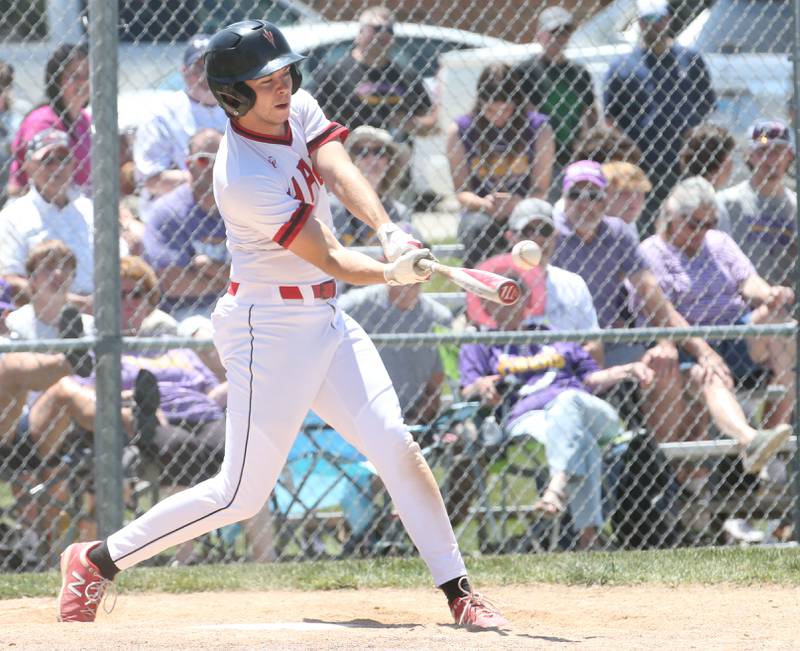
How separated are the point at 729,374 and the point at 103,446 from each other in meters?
2.87

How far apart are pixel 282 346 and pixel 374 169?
2.50 metres

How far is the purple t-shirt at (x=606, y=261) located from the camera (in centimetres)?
627

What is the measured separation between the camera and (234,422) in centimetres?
400

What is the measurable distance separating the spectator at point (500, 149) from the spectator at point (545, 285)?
0.42 meters

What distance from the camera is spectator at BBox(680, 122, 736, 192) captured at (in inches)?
263

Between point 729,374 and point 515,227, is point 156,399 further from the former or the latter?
point 729,374

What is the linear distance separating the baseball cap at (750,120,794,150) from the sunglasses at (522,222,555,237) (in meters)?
1.43

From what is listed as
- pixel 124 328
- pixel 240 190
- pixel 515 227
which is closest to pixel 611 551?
pixel 515 227

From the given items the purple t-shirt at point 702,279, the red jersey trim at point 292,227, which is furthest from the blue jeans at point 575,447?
the red jersey trim at point 292,227

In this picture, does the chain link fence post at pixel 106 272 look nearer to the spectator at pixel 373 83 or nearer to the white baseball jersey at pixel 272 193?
the white baseball jersey at pixel 272 193

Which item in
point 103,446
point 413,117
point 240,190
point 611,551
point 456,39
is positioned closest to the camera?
point 240,190

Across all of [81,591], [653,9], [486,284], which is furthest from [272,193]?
[653,9]

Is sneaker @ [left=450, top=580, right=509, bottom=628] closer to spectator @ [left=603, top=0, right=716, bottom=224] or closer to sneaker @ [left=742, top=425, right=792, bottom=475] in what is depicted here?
sneaker @ [left=742, top=425, right=792, bottom=475]

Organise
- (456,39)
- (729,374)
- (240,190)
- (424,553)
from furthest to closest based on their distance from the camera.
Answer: (456,39)
(729,374)
(424,553)
(240,190)
